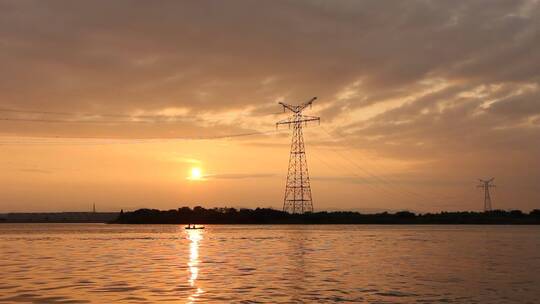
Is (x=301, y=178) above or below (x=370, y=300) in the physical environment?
above

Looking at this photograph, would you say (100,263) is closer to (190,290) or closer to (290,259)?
(290,259)

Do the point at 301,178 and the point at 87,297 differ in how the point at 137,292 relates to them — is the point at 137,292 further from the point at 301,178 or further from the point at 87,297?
the point at 301,178

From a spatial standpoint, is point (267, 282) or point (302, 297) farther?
point (267, 282)

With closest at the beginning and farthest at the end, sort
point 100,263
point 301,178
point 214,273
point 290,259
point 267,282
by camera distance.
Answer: point 267,282
point 214,273
point 100,263
point 290,259
point 301,178

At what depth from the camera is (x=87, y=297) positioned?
38.8 metres

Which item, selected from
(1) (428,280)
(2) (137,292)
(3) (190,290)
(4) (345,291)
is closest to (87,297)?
(2) (137,292)

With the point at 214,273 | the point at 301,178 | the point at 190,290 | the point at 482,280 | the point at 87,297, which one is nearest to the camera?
the point at 87,297

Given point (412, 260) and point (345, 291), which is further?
point (412, 260)

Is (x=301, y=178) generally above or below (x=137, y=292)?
above

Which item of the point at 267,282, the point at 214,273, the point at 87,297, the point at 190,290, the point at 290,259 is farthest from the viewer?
the point at 290,259

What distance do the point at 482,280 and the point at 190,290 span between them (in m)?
24.2

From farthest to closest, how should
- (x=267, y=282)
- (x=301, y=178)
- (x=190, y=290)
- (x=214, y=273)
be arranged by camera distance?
(x=301, y=178), (x=214, y=273), (x=267, y=282), (x=190, y=290)

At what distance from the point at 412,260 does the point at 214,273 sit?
2688 cm

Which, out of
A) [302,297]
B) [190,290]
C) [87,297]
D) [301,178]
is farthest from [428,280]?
[301,178]
